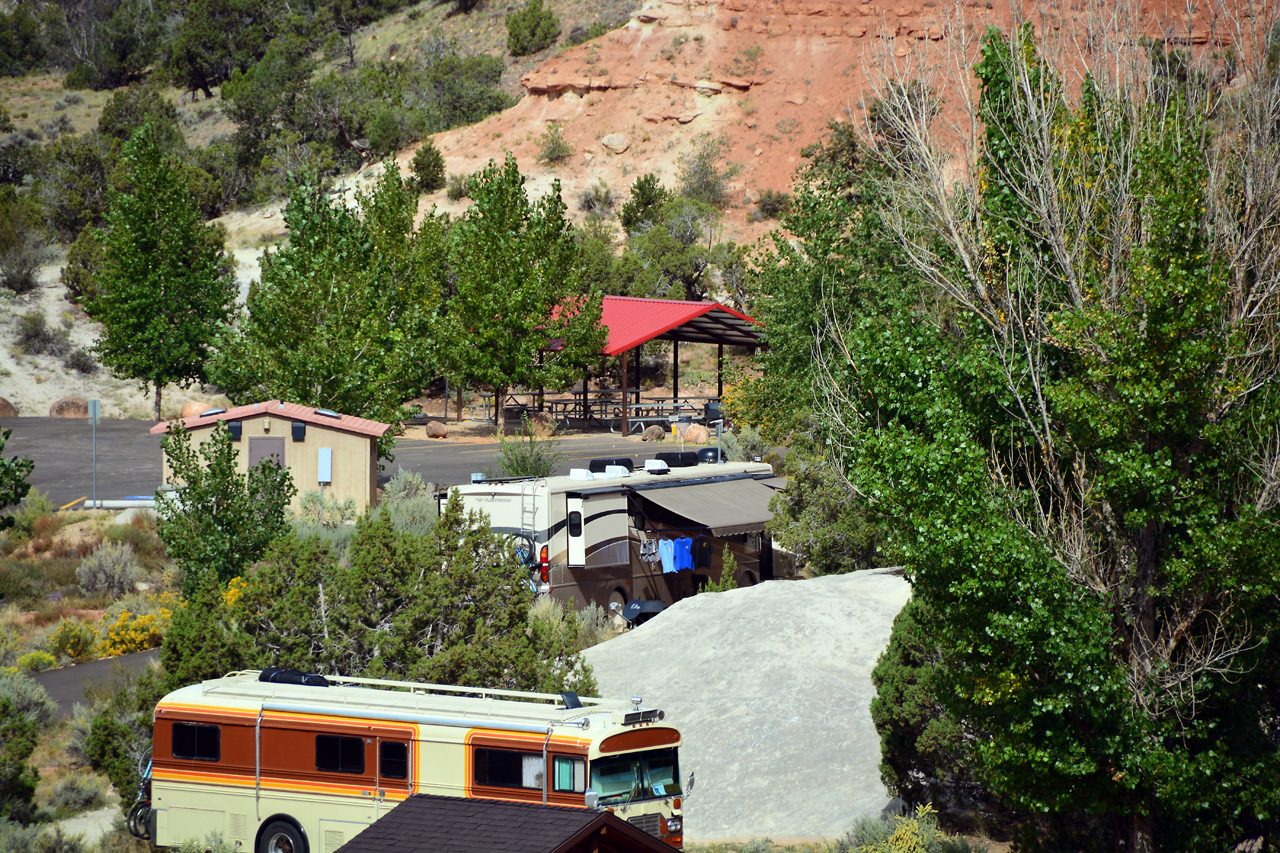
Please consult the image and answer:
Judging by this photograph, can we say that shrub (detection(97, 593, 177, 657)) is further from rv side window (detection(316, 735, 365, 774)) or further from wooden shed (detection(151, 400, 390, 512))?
rv side window (detection(316, 735, 365, 774))

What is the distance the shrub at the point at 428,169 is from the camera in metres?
71.1

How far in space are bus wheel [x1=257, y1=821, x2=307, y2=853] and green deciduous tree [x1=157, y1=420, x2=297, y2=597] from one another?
27.0 ft

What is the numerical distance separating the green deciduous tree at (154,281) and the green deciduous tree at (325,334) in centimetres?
1563

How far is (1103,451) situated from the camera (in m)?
8.77

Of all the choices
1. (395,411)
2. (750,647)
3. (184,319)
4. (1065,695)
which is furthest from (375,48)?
(1065,695)

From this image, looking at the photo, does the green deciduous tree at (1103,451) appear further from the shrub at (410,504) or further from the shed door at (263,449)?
the shed door at (263,449)

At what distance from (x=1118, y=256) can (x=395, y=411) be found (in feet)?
70.7

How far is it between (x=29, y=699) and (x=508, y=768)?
363 inches

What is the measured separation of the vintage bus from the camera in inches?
406

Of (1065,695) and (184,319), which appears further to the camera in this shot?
(184,319)

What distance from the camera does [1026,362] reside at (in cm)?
963

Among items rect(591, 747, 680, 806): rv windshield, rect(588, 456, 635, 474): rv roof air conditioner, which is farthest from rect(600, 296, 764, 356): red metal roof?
rect(591, 747, 680, 806): rv windshield

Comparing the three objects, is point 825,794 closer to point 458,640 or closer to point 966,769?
point 966,769

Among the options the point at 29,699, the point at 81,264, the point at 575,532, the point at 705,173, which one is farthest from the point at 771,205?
the point at 29,699
